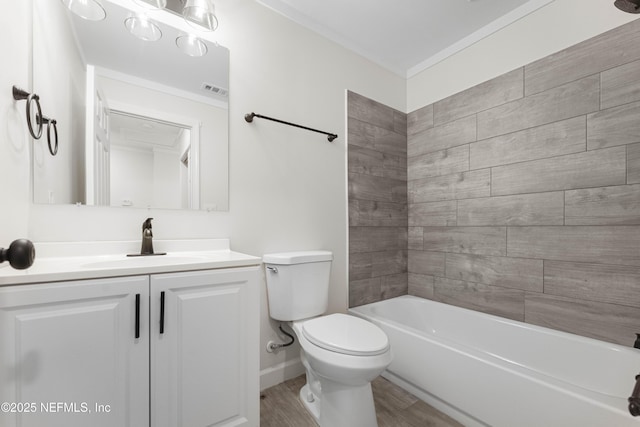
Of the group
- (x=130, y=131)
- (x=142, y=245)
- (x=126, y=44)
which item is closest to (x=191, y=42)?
(x=126, y=44)

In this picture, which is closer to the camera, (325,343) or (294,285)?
(325,343)

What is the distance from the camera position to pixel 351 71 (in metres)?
2.24

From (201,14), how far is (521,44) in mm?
2031

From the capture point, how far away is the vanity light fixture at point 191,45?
1507mm

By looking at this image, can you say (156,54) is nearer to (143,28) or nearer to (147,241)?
(143,28)

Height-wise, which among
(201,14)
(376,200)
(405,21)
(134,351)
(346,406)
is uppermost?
(405,21)

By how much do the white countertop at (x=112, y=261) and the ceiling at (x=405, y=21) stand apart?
1.60 m

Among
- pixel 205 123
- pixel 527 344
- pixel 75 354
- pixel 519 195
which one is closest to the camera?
pixel 75 354

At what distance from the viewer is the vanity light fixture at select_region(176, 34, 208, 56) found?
1507 mm

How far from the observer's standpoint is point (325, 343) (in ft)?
4.18

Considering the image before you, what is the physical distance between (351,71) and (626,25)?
1.58 metres

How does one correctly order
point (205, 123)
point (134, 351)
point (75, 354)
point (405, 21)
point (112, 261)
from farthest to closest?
point (405, 21)
point (205, 123)
point (112, 261)
point (134, 351)
point (75, 354)

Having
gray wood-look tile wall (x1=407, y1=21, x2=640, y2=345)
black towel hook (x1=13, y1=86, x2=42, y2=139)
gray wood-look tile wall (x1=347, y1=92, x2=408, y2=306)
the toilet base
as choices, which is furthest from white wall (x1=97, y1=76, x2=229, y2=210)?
gray wood-look tile wall (x1=407, y1=21, x2=640, y2=345)

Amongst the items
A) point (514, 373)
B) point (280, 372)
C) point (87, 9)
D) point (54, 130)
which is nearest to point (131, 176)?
Result: point (54, 130)
